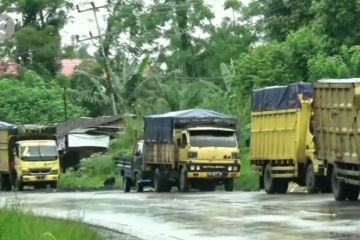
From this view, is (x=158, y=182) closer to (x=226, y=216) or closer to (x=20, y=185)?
(x=20, y=185)

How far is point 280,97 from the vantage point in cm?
3144

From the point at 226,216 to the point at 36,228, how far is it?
27.7 ft

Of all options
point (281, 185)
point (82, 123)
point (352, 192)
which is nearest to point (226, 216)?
point (352, 192)

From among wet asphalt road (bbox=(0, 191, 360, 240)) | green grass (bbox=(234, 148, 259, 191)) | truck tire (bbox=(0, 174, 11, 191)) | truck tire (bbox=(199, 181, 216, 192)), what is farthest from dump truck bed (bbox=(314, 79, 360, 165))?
truck tire (bbox=(0, 174, 11, 191))

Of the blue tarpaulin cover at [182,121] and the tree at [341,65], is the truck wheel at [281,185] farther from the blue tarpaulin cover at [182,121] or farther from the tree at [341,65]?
the tree at [341,65]

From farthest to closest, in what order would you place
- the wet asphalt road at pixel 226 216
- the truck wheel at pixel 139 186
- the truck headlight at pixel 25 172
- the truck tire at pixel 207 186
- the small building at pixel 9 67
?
the small building at pixel 9 67 → the truck headlight at pixel 25 172 → the truck wheel at pixel 139 186 → the truck tire at pixel 207 186 → the wet asphalt road at pixel 226 216

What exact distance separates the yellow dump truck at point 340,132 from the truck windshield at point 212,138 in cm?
1005

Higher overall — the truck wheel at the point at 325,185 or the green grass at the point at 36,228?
the truck wheel at the point at 325,185

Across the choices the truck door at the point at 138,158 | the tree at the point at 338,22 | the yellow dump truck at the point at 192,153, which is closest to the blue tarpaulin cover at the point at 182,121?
the yellow dump truck at the point at 192,153

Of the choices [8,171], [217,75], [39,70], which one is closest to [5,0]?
[39,70]

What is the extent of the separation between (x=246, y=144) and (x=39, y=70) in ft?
117

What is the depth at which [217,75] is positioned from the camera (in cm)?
7150

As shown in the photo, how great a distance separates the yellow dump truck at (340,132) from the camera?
23984 millimetres

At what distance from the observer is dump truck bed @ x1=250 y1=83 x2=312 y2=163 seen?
30.2m
